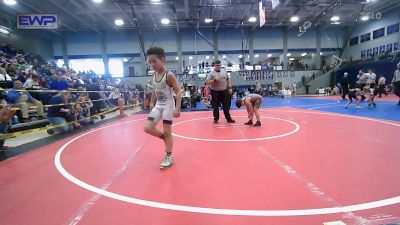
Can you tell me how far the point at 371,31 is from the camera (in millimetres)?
27391

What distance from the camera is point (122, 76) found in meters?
28.5

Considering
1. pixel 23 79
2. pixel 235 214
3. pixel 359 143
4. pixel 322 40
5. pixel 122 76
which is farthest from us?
pixel 322 40

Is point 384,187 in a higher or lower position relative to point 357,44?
lower

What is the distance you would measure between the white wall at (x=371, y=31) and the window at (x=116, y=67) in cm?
2623

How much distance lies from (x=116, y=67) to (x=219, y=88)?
25.7 m

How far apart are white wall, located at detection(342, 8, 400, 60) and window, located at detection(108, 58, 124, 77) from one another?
26.2 metres

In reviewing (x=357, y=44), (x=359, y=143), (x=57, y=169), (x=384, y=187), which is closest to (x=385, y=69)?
(x=357, y=44)

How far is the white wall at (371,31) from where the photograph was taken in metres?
24.4

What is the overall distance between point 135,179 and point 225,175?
106 cm

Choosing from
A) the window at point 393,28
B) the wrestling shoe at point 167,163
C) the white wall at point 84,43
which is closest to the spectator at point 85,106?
the wrestling shoe at point 167,163

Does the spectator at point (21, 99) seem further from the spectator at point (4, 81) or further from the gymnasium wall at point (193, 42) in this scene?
the gymnasium wall at point (193, 42)

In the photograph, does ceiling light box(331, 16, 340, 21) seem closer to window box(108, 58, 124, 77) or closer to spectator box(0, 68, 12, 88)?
window box(108, 58, 124, 77)

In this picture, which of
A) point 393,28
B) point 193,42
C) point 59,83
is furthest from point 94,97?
point 393,28

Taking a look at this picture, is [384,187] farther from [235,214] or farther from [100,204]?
[100,204]
